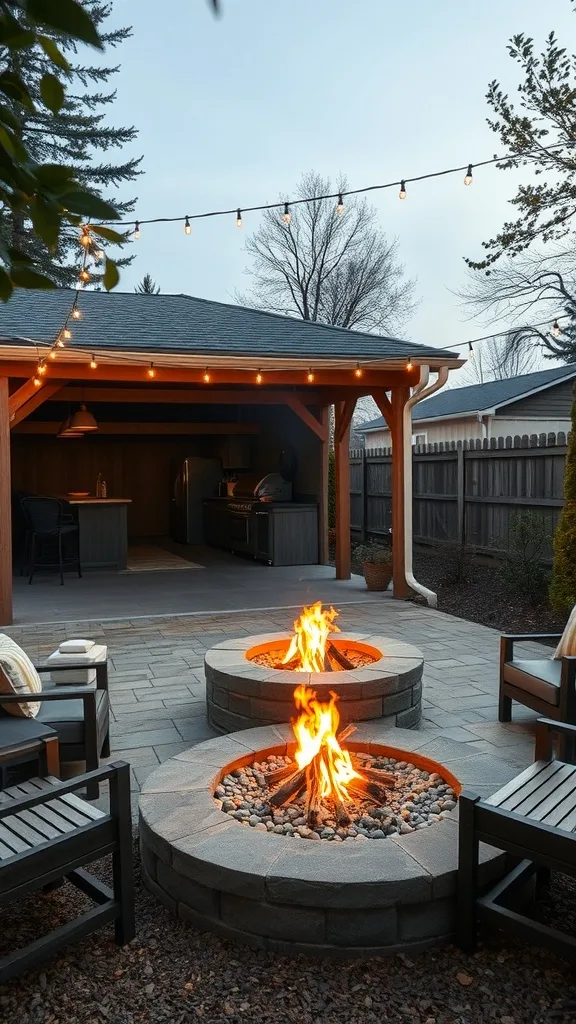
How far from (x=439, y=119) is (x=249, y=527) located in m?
6.13

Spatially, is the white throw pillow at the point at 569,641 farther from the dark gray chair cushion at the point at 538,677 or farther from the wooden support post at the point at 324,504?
the wooden support post at the point at 324,504

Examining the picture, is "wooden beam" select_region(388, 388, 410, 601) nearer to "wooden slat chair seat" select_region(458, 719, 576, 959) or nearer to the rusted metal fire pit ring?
the rusted metal fire pit ring

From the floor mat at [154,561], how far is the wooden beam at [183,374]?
11.3 feet

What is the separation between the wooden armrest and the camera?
2.06 meters

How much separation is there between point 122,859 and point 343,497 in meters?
7.55

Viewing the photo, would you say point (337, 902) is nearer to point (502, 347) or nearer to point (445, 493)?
point (445, 493)

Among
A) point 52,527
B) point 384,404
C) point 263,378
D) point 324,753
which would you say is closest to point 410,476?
point 384,404

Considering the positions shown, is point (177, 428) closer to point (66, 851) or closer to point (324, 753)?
point (324, 753)

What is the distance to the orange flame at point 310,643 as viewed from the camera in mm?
4070

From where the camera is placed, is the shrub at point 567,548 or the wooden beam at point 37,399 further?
the wooden beam at point 37,399

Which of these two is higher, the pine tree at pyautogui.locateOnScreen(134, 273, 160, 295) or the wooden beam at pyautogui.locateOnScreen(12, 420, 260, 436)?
the pine tree at pyautogui.locateOnScreen(134, 273, 160, 295)

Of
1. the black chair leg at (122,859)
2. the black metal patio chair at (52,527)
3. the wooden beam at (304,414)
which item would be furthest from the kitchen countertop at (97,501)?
the black chair leg at (122,859)

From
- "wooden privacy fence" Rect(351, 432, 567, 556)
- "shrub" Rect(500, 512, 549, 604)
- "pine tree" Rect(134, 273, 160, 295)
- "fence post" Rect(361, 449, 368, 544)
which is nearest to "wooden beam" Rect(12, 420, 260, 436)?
"fence post" Rect(361, 449, 368, 544)

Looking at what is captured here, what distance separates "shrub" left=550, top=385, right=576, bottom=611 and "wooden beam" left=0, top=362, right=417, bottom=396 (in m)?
1.98
